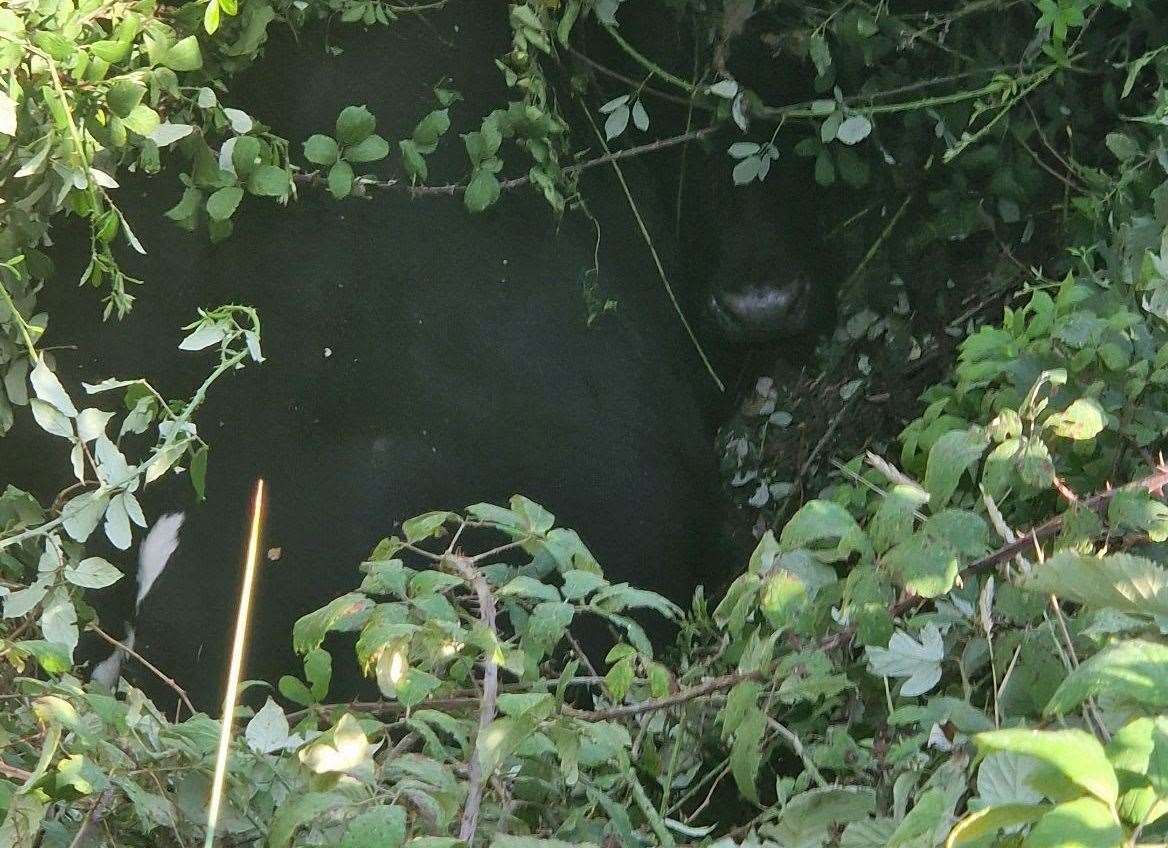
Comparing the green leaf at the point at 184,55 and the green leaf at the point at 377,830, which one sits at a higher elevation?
the green leaf at the point at 184,55

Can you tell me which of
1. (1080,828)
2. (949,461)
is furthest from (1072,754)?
(949,461)

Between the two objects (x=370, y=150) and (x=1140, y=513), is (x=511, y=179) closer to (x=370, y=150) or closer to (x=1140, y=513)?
(x=370, y=150)

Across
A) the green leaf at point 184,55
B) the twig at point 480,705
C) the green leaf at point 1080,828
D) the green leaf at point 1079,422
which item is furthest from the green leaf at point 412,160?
the green leaf at point 1080,828

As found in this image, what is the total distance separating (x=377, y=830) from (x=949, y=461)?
49cm

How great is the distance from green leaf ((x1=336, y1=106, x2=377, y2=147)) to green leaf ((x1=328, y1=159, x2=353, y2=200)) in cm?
3

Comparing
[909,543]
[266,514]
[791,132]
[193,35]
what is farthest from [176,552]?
[791,132]

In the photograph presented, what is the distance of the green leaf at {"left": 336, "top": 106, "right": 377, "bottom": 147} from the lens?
114cm

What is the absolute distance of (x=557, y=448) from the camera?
142 centimetres

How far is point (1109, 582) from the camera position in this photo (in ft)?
1.64

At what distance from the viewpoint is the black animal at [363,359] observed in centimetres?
120

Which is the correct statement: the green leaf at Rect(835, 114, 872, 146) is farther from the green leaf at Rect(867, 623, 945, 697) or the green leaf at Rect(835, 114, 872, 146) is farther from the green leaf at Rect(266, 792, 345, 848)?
the green leaf at Rect(266, 792, 345, 848)

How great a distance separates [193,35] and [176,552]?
60 centimetres

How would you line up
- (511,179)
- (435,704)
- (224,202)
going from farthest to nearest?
1. (511,179)
2. (224,202)
3. (435,704)

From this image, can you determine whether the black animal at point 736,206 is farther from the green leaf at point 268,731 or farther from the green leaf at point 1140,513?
the green leaf at point 268,731
